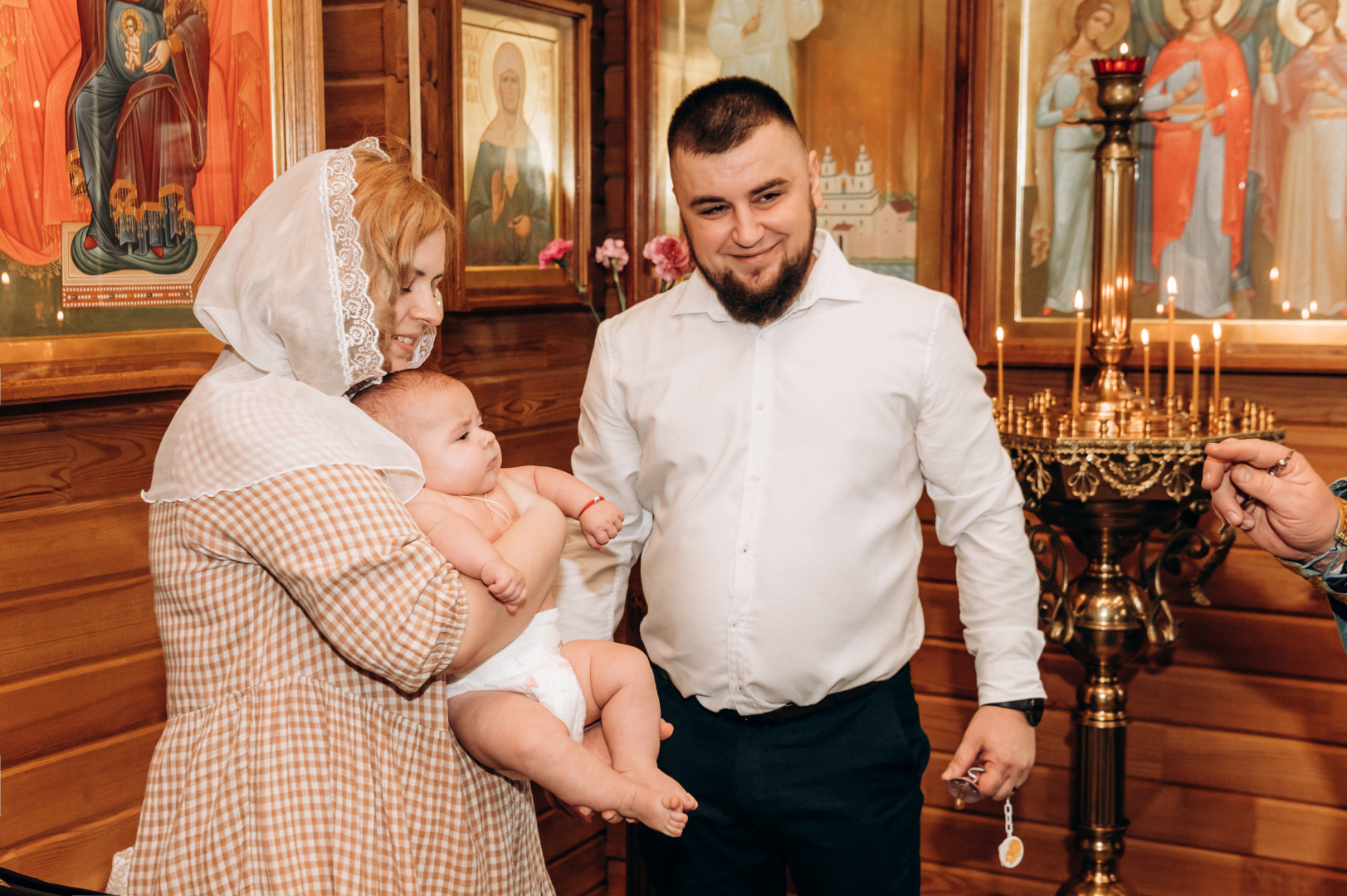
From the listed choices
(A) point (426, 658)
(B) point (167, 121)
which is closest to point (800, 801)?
(A) point (426, 658)

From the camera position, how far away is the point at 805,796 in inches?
79.8

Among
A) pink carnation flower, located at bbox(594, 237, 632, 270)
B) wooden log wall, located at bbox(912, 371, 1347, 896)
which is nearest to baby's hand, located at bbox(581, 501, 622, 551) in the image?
pink carnation flower, located at bbox(594, 237, 632, 270)

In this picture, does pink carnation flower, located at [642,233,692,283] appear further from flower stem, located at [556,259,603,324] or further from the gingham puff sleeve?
the gingham puff sleeve

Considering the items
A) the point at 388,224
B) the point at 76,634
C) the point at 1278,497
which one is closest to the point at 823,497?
the point at 1278,497

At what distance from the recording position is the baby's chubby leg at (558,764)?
146cm

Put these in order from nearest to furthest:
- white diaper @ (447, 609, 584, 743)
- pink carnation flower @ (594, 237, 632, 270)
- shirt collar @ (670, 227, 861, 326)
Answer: white diaper @ (447, 609, 584, 743), shirt collar @ (670, 227, 861, 326), pink carnation flower @ (594, 237, 632, 270)

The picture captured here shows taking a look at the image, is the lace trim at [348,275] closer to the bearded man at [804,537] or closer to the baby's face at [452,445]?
the baby's face at [452,445]

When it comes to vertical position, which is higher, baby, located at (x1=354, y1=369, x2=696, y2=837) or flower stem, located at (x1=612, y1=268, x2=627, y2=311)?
flower stem, located at (x1=612, y1=268, x2=627, y2=311)

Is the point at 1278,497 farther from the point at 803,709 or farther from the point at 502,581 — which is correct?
the point at 502,581

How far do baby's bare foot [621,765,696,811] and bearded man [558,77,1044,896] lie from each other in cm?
51

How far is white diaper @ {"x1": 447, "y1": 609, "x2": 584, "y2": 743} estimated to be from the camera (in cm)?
155

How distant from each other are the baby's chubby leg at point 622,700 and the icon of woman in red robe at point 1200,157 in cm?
203

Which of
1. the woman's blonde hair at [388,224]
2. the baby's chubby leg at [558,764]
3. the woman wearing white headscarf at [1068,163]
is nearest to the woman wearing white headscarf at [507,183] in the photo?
the woman wearing white headscarf at [1068,163]

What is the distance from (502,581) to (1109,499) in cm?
158
